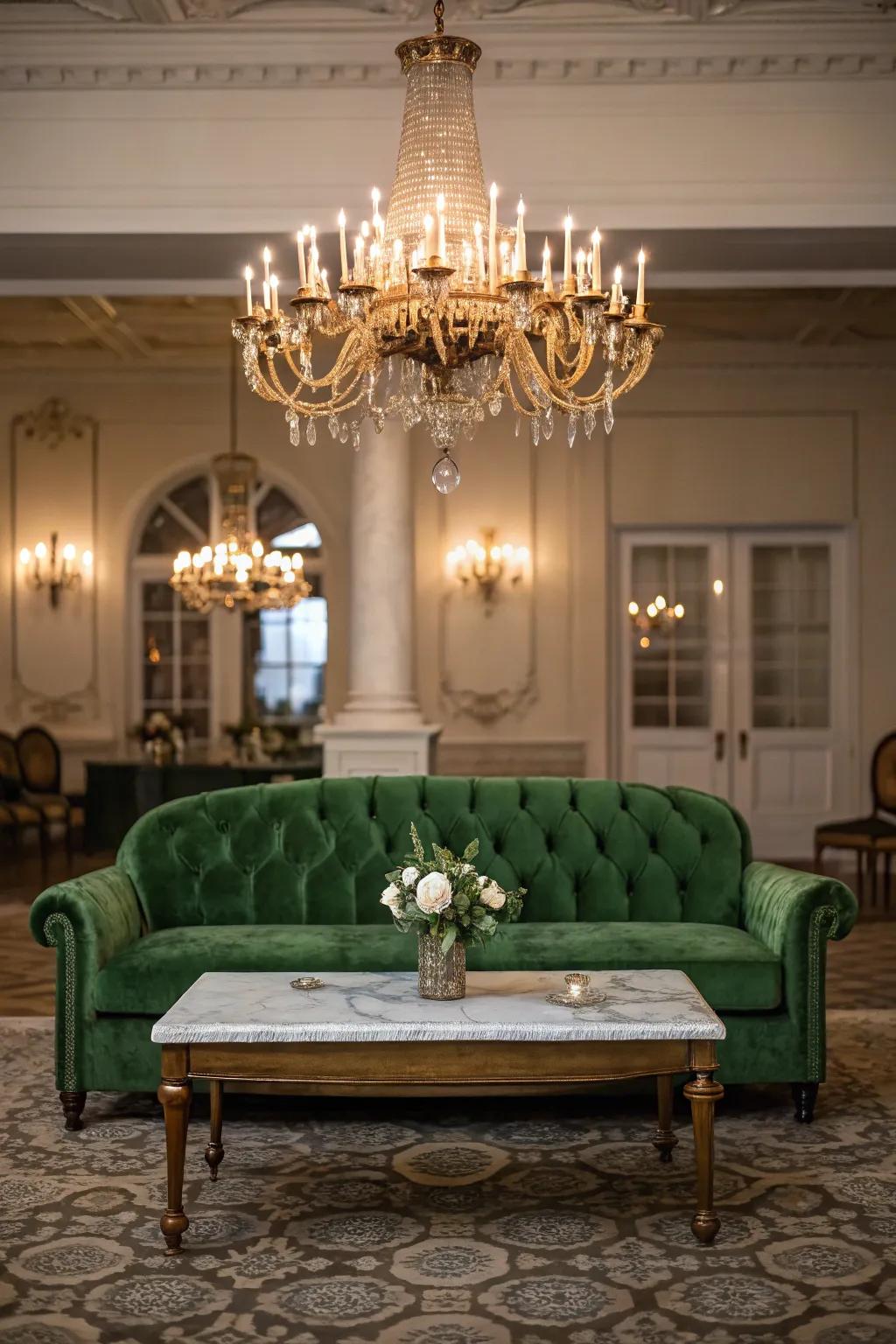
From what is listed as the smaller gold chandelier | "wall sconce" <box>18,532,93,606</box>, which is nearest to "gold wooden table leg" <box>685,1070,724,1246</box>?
the smaller gold chandelier

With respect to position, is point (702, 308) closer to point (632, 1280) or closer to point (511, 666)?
point (511, 666)

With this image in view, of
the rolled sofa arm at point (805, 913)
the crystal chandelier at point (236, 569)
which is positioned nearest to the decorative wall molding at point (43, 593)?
the crystal chandelier at point (236, 569)

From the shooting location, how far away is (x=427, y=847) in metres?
4.99

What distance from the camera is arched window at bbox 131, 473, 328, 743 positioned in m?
11.1

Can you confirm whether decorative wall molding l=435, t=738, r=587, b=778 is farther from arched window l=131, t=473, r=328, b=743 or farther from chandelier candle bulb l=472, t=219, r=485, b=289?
chandelier candle bulb l=472, t=219, r=485, b=289

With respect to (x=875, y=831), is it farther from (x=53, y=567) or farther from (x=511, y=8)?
(x=53, y=567)

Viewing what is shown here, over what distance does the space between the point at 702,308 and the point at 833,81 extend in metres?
3.75

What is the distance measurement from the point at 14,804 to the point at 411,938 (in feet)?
19.2

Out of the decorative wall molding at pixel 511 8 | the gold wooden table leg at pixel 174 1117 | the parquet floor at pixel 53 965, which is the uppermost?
the decorative wall molding at pixel 511 8

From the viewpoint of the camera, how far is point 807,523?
1034 cm

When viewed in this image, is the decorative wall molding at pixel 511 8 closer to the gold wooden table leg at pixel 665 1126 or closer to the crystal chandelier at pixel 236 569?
the gold wooden table leg at pixel 665 1126

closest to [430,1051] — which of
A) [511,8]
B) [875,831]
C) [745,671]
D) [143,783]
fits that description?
[511,8]

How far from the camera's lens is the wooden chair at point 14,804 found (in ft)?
31.0

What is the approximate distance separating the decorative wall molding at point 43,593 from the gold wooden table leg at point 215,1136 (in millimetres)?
7488
